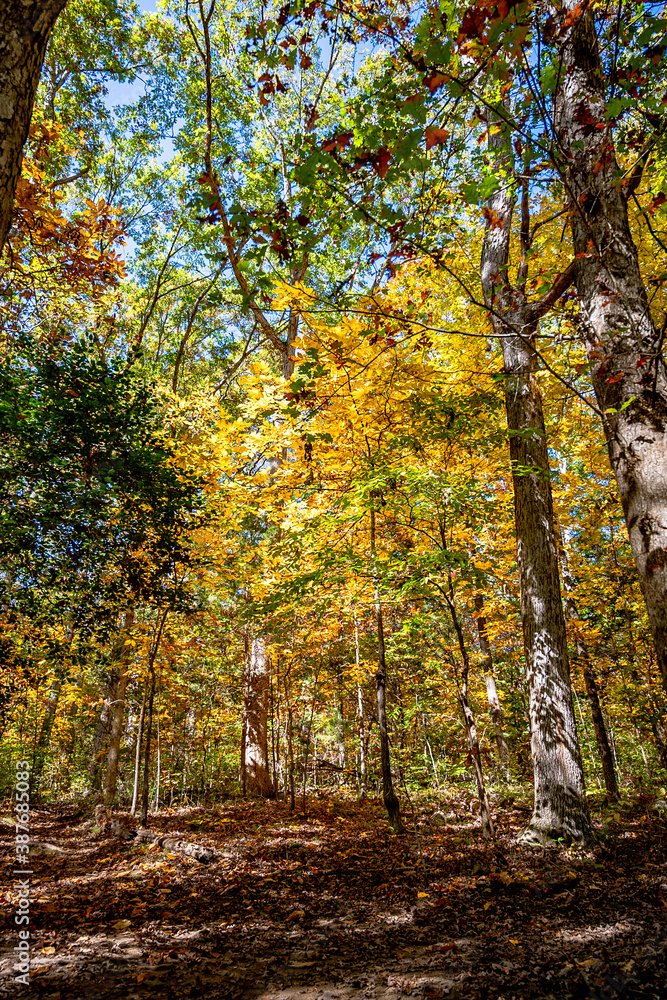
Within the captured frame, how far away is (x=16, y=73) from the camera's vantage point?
5.31 feet

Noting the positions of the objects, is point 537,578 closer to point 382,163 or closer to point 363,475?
point 363,475

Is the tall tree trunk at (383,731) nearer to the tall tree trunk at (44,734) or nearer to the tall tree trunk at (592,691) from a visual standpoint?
the tall tree trunk at (592,691)

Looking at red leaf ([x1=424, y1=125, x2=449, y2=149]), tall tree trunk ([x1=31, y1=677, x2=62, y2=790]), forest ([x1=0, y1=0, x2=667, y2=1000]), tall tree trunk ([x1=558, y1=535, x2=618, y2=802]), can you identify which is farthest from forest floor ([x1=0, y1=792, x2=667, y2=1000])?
tall tree trunk ([x1=31, y1=677, x2=62, y2=790])

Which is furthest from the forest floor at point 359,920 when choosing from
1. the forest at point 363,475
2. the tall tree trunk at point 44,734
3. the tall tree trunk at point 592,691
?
the tall tree trunk at point 44,734

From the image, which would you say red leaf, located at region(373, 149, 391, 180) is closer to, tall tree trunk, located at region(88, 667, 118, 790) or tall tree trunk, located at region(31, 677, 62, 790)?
tall tree trunk, located at region(88, 667, 118, 790)

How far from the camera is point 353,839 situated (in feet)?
20.2

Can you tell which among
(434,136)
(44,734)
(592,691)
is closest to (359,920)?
(434,136)

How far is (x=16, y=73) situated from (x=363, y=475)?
13.7 ft

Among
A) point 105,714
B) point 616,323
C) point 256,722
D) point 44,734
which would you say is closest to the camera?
point 616,323

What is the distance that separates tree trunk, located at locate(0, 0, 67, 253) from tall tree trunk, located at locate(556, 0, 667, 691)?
7.33ft

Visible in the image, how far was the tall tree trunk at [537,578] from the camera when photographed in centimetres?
466

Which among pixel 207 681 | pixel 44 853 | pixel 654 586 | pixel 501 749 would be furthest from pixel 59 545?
pixel 501 749

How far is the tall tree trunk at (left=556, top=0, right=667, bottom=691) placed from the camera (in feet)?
6.85

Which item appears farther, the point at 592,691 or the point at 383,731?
the point at 592,691
